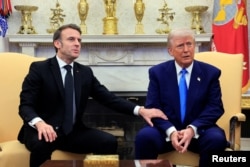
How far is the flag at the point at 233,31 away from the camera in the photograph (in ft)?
13.5

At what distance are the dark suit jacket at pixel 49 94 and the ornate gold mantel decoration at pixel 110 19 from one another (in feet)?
Result: 4.72

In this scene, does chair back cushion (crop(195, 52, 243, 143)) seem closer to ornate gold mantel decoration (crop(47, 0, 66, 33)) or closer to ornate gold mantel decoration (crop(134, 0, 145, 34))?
ornate gold mantel decoration (crop(134, 0, 145, 34))

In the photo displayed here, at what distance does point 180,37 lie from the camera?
9.30 feet

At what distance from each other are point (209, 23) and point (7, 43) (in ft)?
6.63

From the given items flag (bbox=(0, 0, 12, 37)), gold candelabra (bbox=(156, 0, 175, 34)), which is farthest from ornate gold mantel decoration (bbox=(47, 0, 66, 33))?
gold candelabra (bbox=(156, 0, 175, 34))

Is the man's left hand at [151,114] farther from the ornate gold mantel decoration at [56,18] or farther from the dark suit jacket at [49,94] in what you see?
the ornate gold mantel decoration at [56,18]

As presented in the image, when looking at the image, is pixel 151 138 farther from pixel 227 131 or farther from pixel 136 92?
pixel 136 92

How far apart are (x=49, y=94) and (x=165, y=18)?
2.00m

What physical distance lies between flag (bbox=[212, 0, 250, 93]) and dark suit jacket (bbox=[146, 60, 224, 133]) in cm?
130

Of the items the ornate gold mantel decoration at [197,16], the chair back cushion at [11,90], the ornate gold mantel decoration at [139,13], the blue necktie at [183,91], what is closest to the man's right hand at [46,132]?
the chair back cushion at [11,90]

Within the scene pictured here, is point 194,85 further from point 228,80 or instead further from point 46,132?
point 46,132

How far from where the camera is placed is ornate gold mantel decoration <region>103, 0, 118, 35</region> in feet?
14.5

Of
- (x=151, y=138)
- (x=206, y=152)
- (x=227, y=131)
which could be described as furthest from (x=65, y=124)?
(x=227, y=131)

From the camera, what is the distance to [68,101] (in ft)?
9.51
